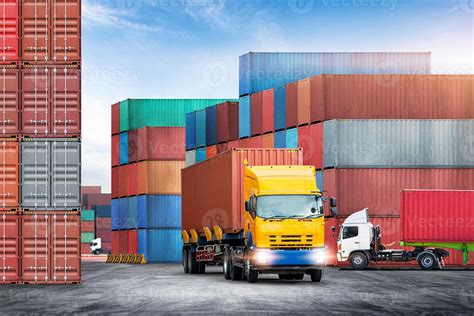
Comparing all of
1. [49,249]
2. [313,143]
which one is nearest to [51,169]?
[49,249]

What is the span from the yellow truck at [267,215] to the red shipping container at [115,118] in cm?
4562

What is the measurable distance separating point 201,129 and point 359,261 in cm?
2668

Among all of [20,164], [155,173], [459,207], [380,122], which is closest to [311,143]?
[380,122]

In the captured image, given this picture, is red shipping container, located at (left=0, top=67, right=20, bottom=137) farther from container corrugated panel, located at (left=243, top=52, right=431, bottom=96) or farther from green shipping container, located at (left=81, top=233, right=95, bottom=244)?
green shipping container, located at (left=81, top=233, right=95, bottom=244)

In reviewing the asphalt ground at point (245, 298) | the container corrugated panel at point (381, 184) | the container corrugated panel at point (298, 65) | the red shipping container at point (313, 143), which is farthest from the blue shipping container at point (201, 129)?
the asphalt ground at point (245, 298)

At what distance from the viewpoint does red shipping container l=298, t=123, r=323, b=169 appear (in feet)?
167

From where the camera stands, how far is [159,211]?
232ft

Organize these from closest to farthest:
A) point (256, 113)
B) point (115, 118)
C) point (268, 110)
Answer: point (268, 110)
point (256, 113)
point (115, 118)

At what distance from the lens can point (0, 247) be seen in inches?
1104

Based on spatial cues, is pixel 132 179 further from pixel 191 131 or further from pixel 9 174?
pixel 9 174

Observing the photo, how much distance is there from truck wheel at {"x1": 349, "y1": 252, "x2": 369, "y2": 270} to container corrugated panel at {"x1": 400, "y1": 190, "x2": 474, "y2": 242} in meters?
2.11

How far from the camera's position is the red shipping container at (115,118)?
77125 mm

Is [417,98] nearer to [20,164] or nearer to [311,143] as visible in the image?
[311,143]

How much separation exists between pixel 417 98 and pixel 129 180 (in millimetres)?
30202
